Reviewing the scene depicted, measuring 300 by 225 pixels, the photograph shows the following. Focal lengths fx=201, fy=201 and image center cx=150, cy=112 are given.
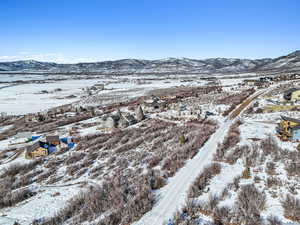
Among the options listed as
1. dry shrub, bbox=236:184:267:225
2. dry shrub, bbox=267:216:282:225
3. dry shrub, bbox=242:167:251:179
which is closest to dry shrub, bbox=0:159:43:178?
dry shrub, bbox=236:184:267:225

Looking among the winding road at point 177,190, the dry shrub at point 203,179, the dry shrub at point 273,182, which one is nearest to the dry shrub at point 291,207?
the dry shrub at point 273,182

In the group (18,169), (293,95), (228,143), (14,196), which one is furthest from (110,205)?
(293,95)

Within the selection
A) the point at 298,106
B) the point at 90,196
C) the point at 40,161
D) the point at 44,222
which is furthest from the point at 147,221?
the point at 298,106

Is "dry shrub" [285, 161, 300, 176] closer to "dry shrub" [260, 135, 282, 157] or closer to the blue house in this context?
"dry shrub" [260, 135, 282, 157]

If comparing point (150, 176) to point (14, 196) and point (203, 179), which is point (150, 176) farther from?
point (14, 196)

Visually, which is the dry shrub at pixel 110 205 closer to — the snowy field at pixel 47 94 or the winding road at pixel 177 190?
the winding road at pixel 177 190

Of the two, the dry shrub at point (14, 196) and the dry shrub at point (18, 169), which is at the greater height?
the dry shrub at point (14, 196)

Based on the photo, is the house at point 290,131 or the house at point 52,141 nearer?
the house at point 290,131

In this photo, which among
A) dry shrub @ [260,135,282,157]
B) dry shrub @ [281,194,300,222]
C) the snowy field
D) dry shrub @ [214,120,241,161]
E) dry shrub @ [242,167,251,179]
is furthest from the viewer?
the snowy field

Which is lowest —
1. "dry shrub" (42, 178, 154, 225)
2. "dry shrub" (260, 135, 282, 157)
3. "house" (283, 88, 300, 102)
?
"dry shrub" (42, 178, 154, 225)

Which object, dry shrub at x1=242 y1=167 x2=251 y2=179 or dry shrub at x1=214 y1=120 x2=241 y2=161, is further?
dry shrub at x1=214 y1=120 x2=241 y2=161
